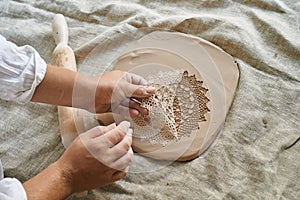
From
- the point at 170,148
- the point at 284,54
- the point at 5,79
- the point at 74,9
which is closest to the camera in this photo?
the point at 5,79

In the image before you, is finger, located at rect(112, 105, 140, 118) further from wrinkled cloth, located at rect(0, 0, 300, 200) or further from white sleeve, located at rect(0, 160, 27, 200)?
white sleeve, located at rect(0, 160, 27, 200)

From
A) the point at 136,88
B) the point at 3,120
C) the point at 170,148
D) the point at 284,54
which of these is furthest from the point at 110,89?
the point at 284,54

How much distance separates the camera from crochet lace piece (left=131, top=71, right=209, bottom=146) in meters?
0.79

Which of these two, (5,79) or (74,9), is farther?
(74,9)

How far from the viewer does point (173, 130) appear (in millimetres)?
792

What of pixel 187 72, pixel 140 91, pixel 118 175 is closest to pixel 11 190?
pixel 118 175

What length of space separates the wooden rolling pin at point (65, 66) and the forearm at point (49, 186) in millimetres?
69

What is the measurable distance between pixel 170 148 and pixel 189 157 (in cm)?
4

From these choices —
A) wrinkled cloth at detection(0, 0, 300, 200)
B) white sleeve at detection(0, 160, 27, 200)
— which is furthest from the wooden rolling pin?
white sleeve at detection(0, 160, 27, 200)

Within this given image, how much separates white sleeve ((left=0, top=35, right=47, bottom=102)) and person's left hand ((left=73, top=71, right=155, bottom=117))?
8 cm

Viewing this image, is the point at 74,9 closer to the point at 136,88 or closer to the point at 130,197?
the point at 136,88

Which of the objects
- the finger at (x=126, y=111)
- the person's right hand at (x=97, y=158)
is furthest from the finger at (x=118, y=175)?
the finger at (x=126, y=111)

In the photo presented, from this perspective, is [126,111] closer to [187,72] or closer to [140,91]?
[140,91]

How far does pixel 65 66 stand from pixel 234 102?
372 millimetres
